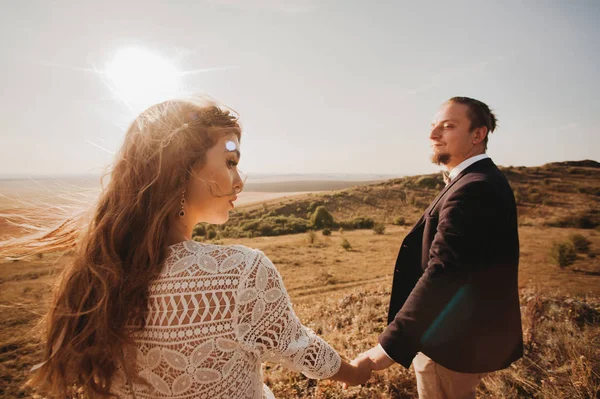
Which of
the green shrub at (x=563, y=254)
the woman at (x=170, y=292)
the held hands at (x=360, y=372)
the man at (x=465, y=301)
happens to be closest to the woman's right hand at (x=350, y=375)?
the held hands at (x=360, y=372)

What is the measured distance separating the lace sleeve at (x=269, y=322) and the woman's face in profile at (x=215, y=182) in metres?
0.38

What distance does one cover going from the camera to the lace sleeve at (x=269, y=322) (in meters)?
1.07

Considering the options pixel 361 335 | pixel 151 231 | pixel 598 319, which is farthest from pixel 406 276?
pixel 598 319

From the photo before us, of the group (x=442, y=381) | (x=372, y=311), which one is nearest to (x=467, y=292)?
(x=442, y=381)

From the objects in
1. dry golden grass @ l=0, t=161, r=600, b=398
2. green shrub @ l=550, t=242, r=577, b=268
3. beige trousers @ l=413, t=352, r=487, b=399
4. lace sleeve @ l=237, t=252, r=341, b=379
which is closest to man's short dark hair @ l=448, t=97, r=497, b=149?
beige trousers @ l=413, t=352, r=487, b=399

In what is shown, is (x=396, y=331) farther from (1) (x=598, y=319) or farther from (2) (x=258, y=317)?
(1) (x=598, y=319)

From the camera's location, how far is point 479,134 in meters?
2.50

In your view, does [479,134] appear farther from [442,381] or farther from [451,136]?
[442,381]

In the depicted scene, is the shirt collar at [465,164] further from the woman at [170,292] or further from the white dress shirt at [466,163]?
the woman at [170,292]

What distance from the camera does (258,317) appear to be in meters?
1.10

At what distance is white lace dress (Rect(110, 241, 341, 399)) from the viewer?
1.05m

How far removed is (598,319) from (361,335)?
4064 mm

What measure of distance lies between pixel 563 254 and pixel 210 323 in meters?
14.1

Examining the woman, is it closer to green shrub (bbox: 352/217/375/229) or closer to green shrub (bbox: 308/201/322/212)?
green shrub (bbox: 352/217/375/229)
